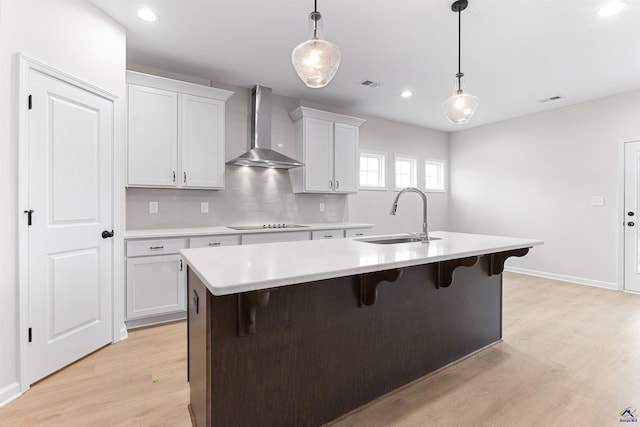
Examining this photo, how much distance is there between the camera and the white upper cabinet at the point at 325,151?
14.2 ft

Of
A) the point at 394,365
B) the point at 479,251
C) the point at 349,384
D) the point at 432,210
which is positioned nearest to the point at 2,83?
the point at 349,384

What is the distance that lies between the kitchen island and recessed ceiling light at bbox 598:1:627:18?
201 centimetres

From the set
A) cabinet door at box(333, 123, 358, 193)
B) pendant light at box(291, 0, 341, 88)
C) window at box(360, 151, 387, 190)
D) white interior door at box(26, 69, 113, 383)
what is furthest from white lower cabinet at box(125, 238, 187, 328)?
window at box(360, 151, 387, 190)

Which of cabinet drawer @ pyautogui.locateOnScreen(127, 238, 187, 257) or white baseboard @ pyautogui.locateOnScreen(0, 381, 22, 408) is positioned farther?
cabinet drawer @ pyautogui.locateOnScreen(127, 238, 187, 257)

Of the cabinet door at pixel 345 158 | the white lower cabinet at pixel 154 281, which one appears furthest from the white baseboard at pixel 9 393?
the cabinet door at pixel 345 158

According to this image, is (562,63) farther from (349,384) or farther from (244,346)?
(244,346)

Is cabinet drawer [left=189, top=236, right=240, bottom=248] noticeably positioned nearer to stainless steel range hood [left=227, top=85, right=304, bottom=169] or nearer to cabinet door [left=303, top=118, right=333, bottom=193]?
stainless steel range hood [left=227, top=85, right=304, bottom=169]

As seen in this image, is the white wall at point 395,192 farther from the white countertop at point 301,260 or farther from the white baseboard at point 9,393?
the white baseboard at point 9,393

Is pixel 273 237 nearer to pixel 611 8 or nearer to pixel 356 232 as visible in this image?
pixel 356 232

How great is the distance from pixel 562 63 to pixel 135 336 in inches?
202

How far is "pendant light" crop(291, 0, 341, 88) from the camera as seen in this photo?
1823mm

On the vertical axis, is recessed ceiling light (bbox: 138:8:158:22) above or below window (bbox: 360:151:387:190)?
above

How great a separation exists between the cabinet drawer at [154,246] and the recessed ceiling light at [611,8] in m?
4.09

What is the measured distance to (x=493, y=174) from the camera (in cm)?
584
